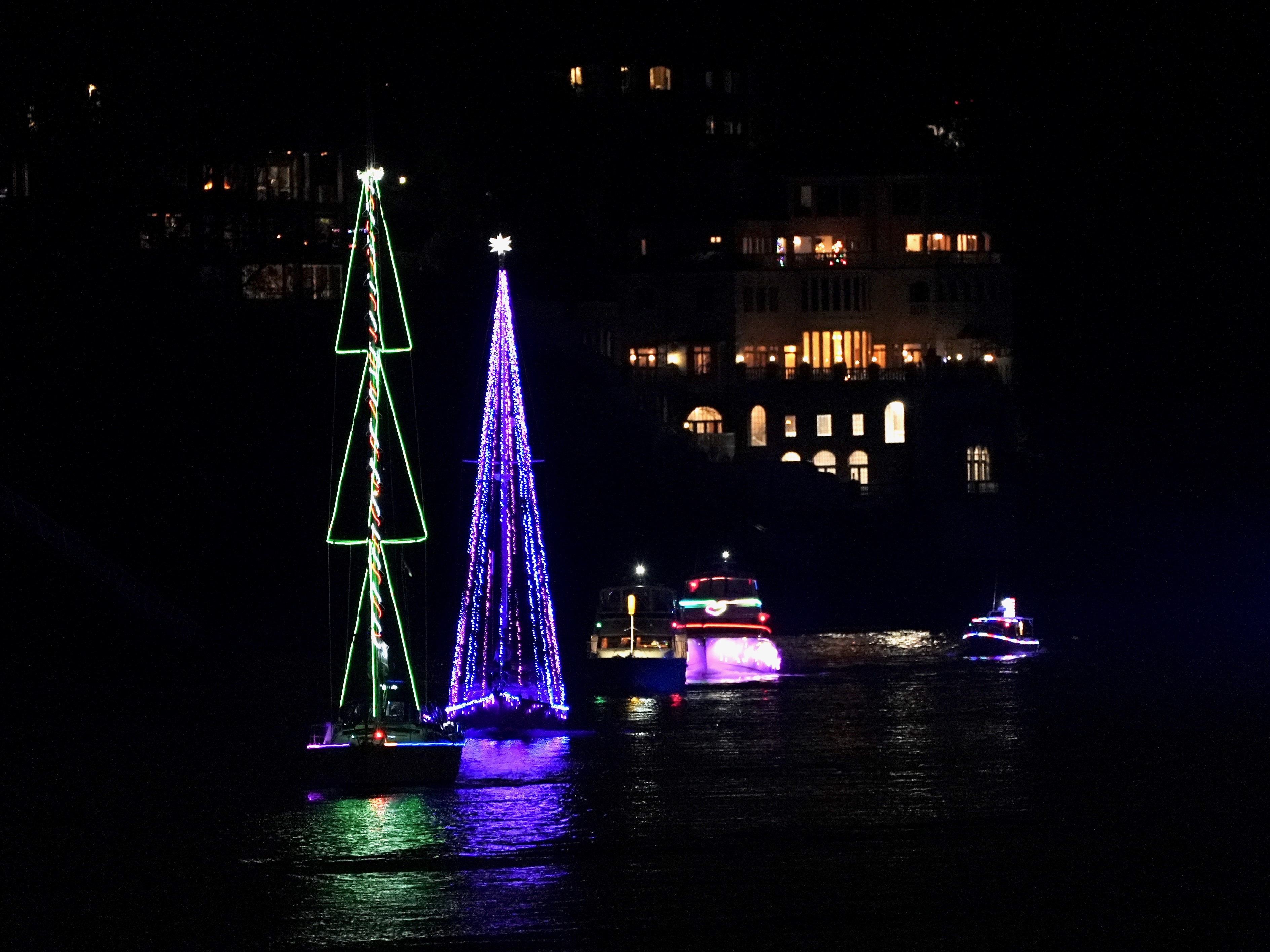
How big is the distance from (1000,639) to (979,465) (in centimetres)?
4028

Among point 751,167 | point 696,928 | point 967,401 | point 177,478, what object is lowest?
point 696,928

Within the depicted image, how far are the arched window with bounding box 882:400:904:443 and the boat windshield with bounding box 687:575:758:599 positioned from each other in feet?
142

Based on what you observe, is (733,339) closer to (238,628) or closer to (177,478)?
(177,478)

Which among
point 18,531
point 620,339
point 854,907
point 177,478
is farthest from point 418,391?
point 854,907

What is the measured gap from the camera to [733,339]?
322 feet

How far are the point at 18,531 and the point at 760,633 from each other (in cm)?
1884

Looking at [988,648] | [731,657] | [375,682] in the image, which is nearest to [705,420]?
[988,648]

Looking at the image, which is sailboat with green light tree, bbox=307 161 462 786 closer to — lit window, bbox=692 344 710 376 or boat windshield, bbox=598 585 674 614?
boat windshield, bbox=598 585 674 614

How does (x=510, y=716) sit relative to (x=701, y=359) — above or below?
below

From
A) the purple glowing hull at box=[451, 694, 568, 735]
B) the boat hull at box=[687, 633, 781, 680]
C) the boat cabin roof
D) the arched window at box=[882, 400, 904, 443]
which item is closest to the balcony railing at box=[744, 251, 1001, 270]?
the arched window at box=[882, 400, 904, 443]

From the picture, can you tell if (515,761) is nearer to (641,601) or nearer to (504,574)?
(504,574)

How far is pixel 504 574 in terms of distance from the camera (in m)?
36.9

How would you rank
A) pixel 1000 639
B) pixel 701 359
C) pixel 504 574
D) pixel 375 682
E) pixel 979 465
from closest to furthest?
pixel 375 682
pixel 504 574
pixel 1000 639
pixel 701 359
pixel 979 465

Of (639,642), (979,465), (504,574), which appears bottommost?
(639,642)
